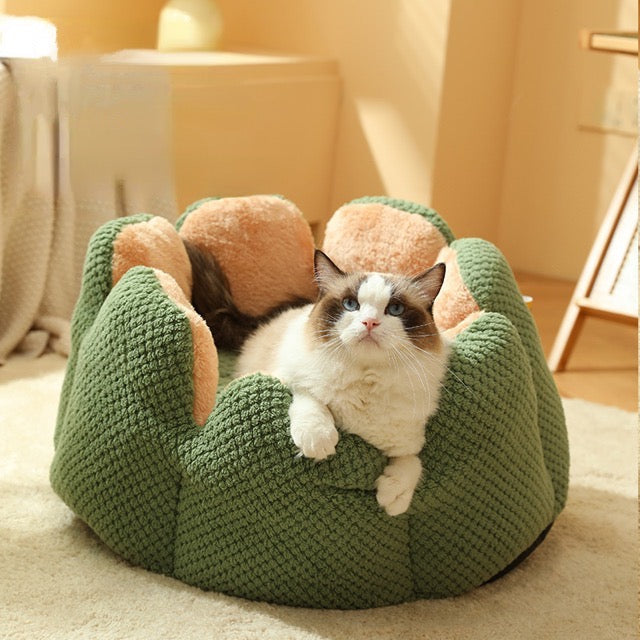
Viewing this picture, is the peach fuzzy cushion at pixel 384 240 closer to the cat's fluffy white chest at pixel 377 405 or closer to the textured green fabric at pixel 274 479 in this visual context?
the textured green fabric at pixel 274 479

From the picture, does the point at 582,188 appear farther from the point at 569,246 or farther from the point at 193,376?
the point at 193,376

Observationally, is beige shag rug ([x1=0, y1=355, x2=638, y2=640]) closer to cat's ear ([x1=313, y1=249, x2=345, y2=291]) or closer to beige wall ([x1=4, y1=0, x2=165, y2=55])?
cat's ear ([x1=313, y1=249, x2=345, y2=291])

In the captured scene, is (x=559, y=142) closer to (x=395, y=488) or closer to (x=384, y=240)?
(x=384, y=240)

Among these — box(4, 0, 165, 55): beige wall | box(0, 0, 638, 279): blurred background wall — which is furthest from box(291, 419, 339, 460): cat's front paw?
box(0, 0, 638, 279): blurred background wall

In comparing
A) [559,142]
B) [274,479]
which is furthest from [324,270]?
[559,142]

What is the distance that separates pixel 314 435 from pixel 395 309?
22cm

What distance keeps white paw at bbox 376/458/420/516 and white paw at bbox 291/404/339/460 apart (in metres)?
0.10

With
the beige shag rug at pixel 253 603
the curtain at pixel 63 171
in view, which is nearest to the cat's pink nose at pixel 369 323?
the beige shag rug at pixel 253 603

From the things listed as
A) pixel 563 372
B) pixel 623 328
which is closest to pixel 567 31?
pixel 623 328

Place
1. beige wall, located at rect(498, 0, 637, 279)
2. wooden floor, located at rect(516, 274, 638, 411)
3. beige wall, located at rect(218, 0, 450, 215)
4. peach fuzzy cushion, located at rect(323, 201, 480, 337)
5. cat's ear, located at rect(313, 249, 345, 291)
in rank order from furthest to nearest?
beige wall, located at rect(498, 0, 637, 279) < beige wall, located at rect(218, 0, 450, 215) < wooden floor, located at rect(516, 274, 638, 411) < peach fuzzy cushion, located at rect(323, 201, 480, 337) < cat's ear, located at rect(313, 249, 345, 291)

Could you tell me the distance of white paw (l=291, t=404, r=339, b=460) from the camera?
1.35m

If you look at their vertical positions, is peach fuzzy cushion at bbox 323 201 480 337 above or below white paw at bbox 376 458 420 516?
above

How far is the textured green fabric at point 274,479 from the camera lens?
55.3 inches

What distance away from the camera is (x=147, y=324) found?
1.49 metres
